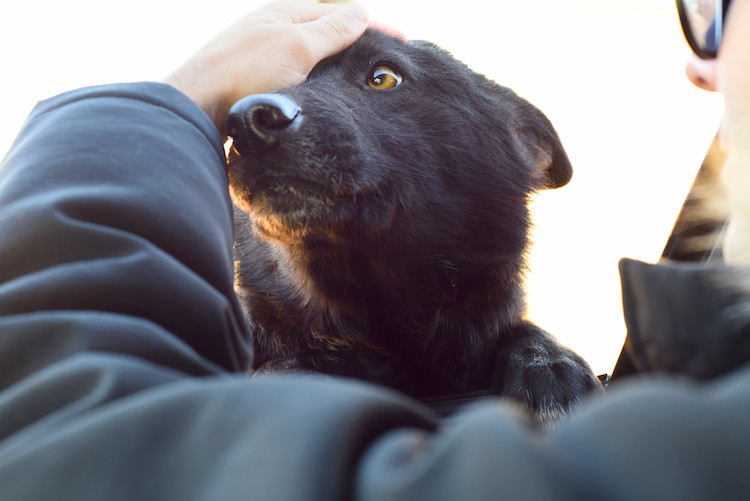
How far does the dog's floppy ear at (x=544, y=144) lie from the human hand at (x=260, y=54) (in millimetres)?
727

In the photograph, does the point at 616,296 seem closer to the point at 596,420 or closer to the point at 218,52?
the point at 218,52

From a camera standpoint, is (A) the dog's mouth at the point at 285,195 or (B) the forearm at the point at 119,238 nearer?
(B) the forearm at the point at 119,238

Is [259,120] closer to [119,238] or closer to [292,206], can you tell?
[292,206]

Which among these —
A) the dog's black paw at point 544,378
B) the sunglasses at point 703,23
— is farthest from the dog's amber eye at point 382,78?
the sunglasses at point 703,23

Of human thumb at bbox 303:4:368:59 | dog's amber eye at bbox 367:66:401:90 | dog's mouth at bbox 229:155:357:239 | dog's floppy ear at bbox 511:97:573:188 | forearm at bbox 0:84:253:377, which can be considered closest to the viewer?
forearm at bbox 0:84:253:377

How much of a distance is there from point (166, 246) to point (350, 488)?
43 centimetres

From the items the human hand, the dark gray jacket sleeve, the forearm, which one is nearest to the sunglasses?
the dark gray jacket sleeve

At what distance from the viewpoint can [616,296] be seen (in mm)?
2406

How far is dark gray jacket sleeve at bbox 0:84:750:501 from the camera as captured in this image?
1.13 ft

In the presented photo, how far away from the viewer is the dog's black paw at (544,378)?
4.13 feet

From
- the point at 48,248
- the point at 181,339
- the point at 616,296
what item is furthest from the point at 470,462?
the point at 616,296

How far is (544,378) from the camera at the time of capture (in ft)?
4.34

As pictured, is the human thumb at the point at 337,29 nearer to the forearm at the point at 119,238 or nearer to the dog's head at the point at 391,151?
the dog's head at the point at 391,151

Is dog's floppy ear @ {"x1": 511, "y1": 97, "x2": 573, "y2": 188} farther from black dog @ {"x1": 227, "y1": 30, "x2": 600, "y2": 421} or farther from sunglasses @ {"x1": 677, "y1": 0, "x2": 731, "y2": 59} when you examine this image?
sunglasses @ {"x1": 677, "y1": 0, "x2": 731, "y2": 59}
